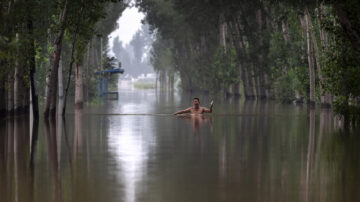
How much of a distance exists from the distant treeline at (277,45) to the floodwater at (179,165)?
2.80 m

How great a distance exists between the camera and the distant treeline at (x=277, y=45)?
24250mm

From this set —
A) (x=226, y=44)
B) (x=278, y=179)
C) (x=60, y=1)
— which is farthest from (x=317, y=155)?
(x=226, y=44)

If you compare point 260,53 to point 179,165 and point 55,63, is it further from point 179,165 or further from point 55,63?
point 179,165

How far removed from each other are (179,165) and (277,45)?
36.8 m

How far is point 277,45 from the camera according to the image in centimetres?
5016

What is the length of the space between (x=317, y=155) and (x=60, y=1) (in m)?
17.6

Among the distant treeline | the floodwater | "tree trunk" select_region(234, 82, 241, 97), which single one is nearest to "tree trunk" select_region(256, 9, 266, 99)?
the distant treeline

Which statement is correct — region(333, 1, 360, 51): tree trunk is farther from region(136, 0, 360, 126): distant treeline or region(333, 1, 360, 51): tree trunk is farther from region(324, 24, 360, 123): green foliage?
region(324, 24, 360, 123): green foliage

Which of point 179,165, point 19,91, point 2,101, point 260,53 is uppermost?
point 260,53

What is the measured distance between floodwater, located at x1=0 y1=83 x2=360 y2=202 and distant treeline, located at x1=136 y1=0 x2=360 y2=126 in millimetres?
2800

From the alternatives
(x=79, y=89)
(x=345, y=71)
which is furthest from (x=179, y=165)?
(x=79, y=89)

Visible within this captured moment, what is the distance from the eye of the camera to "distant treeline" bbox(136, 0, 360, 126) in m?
24.2

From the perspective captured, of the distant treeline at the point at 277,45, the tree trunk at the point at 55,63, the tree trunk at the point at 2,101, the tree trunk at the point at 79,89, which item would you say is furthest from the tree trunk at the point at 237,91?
the tree trunk at the point at 2,101

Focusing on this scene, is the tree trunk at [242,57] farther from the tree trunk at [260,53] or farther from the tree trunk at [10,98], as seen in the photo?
the tree trunk at [10,98]
